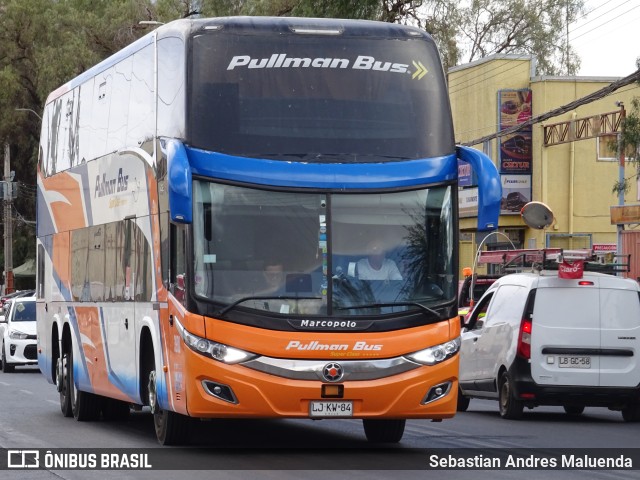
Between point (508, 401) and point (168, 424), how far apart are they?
257 inches

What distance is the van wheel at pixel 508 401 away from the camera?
19.3 meters

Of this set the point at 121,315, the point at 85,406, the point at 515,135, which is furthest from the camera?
the point at 515,135

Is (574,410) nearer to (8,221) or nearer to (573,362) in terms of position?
(573,362)

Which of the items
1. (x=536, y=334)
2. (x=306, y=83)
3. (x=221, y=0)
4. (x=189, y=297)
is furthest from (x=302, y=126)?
(x=221, y=0)

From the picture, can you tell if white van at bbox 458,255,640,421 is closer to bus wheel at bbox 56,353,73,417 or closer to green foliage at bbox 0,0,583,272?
bus wheel at bbox 56,353,73,417

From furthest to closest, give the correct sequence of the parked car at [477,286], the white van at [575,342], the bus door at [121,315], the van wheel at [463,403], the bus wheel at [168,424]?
1. the parked car at [477,286]
2. the van wheel at [463,403]
3. the white van at [575,342]
4. the bus door at [121,315]
5. the bus wheel at [168,424]

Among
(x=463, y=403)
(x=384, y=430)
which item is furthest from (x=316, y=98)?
(x=463, y=403)

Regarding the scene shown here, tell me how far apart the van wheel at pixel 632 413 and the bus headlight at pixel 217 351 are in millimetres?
8332

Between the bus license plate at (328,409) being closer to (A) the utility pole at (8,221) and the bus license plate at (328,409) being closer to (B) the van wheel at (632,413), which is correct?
(B) the van wheel at (632,413)

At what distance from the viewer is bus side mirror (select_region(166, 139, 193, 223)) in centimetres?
1273

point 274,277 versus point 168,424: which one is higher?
point 274,277

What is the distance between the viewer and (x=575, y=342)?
1900 centimetres

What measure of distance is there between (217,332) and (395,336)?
63.1 inches

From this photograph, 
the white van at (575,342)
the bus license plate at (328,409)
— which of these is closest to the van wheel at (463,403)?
the white van at (575,342)
